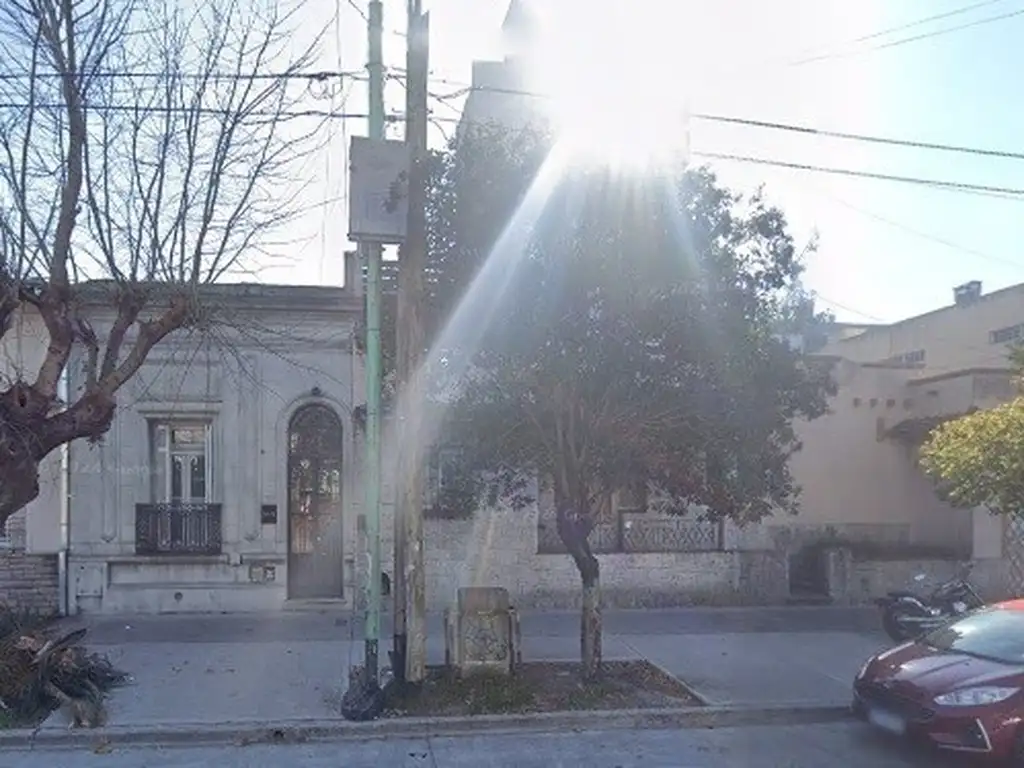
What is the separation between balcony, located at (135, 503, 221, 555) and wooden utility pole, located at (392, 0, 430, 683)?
5720 millimetres

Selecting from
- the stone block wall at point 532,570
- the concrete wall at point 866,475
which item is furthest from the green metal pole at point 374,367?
the concrete wall at point 866,475

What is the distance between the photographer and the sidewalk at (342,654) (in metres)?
8.30

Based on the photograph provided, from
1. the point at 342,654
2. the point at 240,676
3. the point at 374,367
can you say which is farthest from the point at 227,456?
the point at 374,367

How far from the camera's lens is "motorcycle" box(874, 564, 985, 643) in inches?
425

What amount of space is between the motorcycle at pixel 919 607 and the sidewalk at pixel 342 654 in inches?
15.5

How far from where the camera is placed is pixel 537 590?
13.4m

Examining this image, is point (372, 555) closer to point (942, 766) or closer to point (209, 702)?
point (209, 702)

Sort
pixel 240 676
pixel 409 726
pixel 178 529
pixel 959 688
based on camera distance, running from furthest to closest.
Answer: pixel 178 529 < pixel 240 676 < pixel 409 726 < pixel 959 688

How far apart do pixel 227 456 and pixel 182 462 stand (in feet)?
2.54

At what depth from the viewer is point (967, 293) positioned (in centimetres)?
2666

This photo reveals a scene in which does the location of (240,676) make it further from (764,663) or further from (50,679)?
(764,663)

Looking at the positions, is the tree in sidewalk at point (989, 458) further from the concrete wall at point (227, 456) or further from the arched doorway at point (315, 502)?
the arched doorway at point (315, 502)

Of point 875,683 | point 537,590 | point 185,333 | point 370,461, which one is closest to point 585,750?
point 875,683

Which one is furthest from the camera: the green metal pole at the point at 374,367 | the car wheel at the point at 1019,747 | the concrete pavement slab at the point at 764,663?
the concrete pavement slab at the point at 764,663
